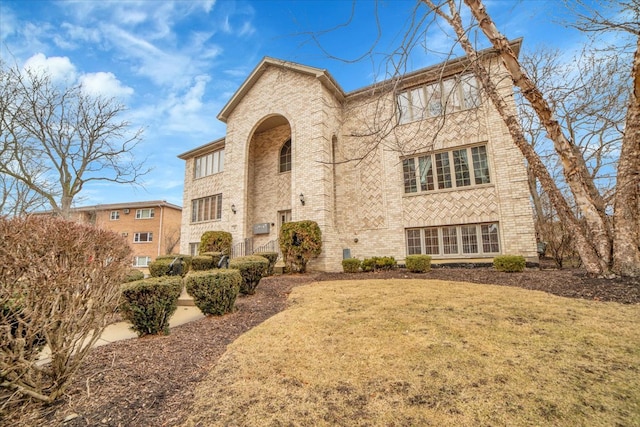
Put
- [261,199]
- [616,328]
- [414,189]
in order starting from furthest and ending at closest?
1. [261,199]
2. [414,189]
3. [616,328]

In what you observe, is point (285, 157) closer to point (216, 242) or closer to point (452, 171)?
point (216, 242)

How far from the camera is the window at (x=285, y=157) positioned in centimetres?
1522

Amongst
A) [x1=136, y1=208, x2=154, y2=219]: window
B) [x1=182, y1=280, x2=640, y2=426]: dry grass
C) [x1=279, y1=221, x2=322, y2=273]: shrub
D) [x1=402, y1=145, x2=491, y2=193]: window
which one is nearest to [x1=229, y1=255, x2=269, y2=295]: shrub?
[x1=182, y1=280, x2=640, y2=426]: dry grass

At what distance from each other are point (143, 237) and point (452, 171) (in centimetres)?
2650

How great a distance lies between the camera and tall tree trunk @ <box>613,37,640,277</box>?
5.45 metres

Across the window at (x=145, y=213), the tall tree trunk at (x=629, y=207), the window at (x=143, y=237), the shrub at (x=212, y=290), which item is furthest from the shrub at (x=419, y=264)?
the window at (x=145, y=213)

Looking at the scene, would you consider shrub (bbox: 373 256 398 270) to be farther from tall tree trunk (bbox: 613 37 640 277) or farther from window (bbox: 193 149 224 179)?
window (bbox: 193 149 224 179)

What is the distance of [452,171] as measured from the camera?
1101 centimetres

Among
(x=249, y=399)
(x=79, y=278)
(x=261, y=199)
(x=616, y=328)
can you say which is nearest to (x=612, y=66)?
(x=616, y=328)

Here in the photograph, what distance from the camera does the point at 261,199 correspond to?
50.4ft

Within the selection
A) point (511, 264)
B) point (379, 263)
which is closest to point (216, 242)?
point (379, 263)

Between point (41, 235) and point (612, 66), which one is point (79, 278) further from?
point (612, 66)

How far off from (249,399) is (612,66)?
1196 cm

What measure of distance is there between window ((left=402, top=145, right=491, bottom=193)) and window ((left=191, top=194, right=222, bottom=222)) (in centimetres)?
1165
